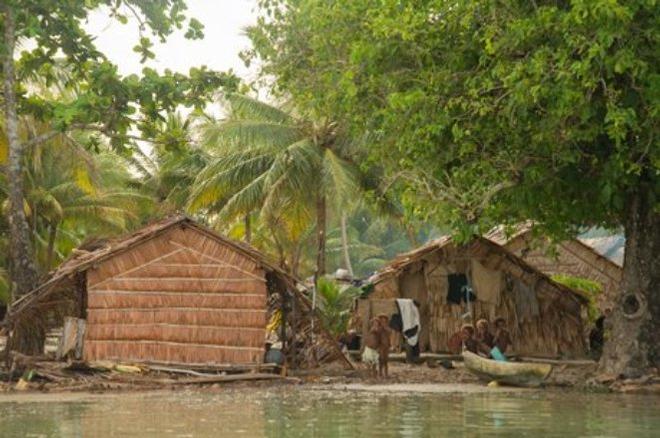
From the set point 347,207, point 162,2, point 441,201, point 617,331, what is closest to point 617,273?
point 347,207

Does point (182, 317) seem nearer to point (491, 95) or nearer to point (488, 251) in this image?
point (491, 95)

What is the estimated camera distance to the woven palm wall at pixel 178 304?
1972cm

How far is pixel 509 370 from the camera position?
18984mm

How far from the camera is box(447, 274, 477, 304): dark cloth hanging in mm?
25609

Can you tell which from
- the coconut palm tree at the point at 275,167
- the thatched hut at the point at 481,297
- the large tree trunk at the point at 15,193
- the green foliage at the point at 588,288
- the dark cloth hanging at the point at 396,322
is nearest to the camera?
the large tree trunk at the point at 15,193

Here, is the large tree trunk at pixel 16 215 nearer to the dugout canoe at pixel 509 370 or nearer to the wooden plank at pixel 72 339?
the wooden plank at pixel 72 339

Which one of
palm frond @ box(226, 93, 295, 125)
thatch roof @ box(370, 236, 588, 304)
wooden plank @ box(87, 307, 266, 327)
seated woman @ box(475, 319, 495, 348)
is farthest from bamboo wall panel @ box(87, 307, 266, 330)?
palm frond @ box(226, 93, 295, 125)

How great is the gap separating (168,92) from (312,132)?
35.9 feet

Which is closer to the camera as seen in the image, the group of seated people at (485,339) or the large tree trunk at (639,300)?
the large tree trunk at (639,300)

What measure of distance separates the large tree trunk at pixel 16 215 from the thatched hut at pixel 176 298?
49 centimetres

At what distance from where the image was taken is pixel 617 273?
93.5 feet

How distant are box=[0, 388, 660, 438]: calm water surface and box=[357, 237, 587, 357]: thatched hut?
23.1 feet

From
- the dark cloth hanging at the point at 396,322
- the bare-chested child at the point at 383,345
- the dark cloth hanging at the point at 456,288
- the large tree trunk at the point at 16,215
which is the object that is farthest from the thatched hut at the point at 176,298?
the dark cloth hanging at the point at 456,288

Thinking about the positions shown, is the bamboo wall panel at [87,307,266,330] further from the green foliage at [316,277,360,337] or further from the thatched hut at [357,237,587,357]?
the green foliage at [316,277,360,337]
